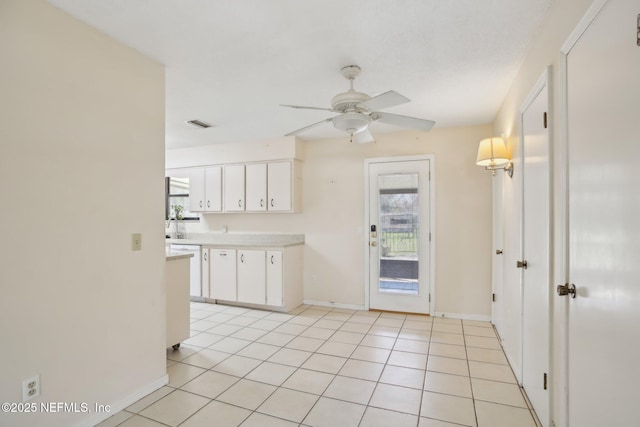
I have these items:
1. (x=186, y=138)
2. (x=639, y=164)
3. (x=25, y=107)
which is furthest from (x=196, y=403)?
(x=186, y=138)

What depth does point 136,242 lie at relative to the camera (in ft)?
7.37

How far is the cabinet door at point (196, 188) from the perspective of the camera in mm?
5203

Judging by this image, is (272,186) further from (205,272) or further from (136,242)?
(136,242)

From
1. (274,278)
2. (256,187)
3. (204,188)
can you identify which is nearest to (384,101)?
(274,278)

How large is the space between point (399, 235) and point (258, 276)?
6.69 feet

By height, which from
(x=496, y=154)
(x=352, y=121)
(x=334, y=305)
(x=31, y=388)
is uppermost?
(x=352, y=121)

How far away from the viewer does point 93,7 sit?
178 centimetres

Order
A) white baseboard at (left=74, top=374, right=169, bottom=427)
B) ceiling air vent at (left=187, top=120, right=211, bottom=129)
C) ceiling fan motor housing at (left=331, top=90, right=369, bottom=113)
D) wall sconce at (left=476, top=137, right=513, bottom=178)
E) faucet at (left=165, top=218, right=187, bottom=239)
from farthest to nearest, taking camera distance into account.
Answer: faucet at (left=165, top=218, right=187, bottom=239) < ceiling air vent at (left=187, top=120, right=211, bottom=129) < wall sconce at (left=476, top=137, right=513, bottom=178) < ceiling fan motor housing at (left=331, top=90, right=369, bottom=113) < white baseboard at (left=74, top=374, right=169, bottom=427)

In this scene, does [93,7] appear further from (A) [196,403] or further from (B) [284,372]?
(B) [284,372]

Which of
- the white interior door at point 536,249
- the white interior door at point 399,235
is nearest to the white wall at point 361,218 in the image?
the white interior door at point 399,235

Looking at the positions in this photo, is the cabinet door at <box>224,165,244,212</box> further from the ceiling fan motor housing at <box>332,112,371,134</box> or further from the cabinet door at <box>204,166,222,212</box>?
the ceiling fan motor housing at <box>332,112,371,134</box>

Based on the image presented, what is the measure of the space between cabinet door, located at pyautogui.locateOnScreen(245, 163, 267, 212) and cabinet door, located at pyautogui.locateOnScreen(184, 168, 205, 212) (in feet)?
2.89

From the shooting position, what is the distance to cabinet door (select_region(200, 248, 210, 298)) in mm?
4715

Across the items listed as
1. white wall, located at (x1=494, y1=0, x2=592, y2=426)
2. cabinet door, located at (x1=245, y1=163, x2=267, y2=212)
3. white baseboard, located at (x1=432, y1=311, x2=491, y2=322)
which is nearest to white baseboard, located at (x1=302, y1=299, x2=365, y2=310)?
white baseboard, located at (x1=432, y1=311, x2=491, y2=322)
